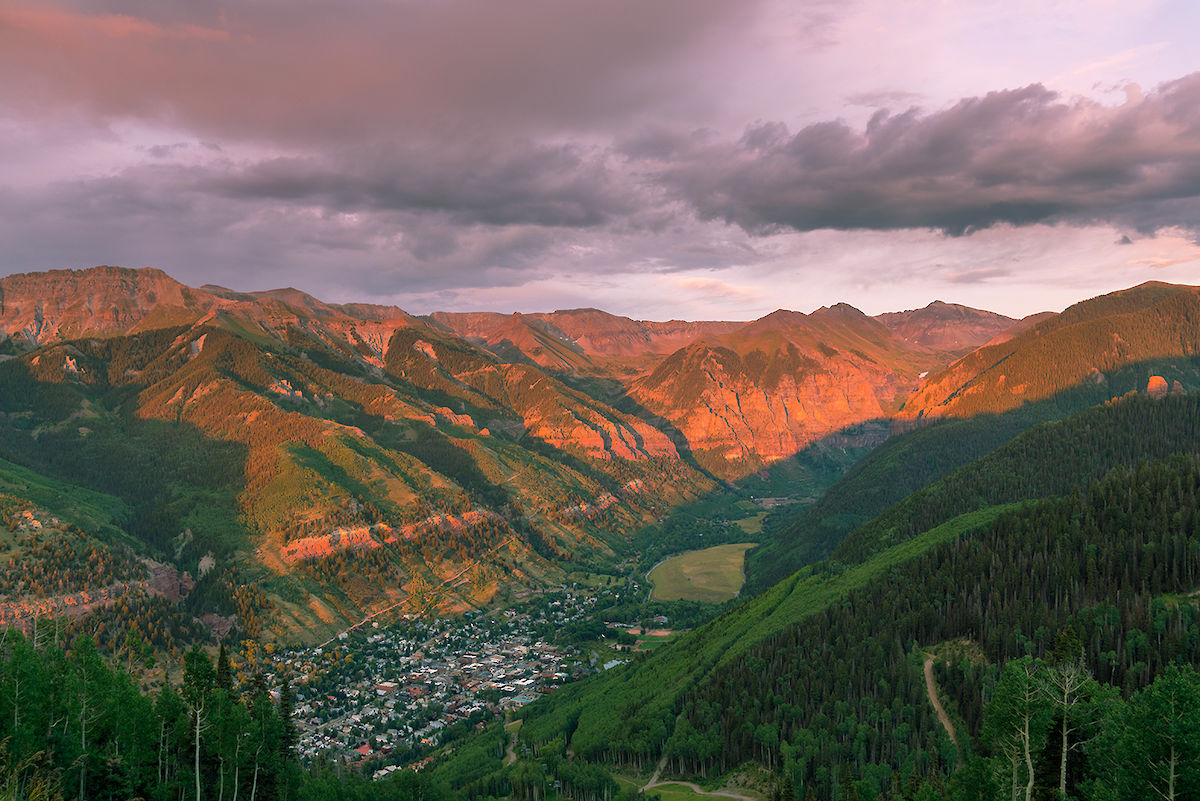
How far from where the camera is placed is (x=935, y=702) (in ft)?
448

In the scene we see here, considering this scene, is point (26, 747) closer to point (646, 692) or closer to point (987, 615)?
point (646, 692)

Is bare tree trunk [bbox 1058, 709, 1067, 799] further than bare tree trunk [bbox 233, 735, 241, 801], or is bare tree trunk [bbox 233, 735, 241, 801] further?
bare tree trunk [bbox 233, 735, 241, 801]

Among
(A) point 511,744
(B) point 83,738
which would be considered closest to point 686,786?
(A) point 511,744

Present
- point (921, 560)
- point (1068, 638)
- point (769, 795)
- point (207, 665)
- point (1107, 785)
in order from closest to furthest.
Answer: point (1107, 785), point (1068, 638), point (207, 665), point (769, 795), point (921, 560)

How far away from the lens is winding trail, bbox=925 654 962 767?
12669 centimetres

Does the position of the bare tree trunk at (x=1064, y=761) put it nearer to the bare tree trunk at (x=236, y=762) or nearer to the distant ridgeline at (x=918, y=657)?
the distant ridgeline at (x=918, y=657)

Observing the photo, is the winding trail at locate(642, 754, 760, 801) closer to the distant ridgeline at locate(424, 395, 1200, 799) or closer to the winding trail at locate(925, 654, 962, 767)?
the distant ridgeline at locate(424, 395, 1200, 799)

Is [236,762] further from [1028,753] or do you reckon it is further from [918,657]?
[918,657]

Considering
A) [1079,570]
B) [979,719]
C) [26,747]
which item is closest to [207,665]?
[26,747]

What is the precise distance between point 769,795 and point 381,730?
4488 inches

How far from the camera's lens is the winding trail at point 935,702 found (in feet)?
416

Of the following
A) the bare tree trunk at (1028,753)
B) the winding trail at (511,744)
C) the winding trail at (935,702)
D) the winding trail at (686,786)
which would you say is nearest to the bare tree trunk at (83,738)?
the bare tree trunk at (1028,753)

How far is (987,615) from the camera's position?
151125 millimetres

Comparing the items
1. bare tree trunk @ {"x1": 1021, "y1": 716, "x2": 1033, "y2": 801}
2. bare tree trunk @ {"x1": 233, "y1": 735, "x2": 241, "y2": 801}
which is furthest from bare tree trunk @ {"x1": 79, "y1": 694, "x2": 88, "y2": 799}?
bare tree trunk @ {"x1": 1021, "y1": 716, "x2": 1033, "y2": 801}
